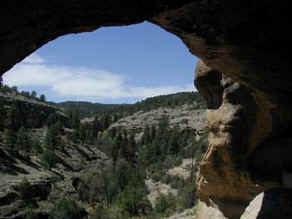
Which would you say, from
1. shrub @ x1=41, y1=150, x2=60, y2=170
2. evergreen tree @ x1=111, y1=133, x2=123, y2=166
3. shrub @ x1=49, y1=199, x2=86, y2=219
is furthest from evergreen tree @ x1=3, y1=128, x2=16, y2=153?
evergreen tree @ x1=111, y1=133, x2=123, y2=166

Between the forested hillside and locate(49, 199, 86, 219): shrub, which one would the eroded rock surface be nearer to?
the forested hillside

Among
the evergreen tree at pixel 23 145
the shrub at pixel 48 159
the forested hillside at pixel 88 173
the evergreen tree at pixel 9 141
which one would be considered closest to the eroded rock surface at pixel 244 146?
the forested hillside at pixel 88 173

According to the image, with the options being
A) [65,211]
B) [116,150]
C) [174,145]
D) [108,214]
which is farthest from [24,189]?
[174,145]

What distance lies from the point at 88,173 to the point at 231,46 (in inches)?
2185

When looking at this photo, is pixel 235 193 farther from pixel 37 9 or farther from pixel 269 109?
pixel 37 9

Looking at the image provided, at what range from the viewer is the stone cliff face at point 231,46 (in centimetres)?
499

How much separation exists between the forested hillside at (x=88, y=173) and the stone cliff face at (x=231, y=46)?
2821 cm

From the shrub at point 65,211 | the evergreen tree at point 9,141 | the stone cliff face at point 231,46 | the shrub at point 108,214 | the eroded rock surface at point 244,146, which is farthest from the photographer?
the evergreen tree at point 9,141

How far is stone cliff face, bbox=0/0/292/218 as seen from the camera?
4.99m

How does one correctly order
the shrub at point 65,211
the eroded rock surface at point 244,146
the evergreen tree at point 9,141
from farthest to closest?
1. the evergreen tree at point 9,141
2. the shrub at point 65,211
3. the eroded rock surface at point 244,146

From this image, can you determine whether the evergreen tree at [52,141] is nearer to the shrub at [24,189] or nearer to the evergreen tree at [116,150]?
the evergreen tree at [116,150]

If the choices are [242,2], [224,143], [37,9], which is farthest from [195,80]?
[37,9]

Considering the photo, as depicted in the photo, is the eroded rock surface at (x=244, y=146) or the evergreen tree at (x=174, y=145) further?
the evergreen tree at (x=174, y=145)

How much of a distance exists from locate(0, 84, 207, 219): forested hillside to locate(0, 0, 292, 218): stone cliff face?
28211 millimetres
